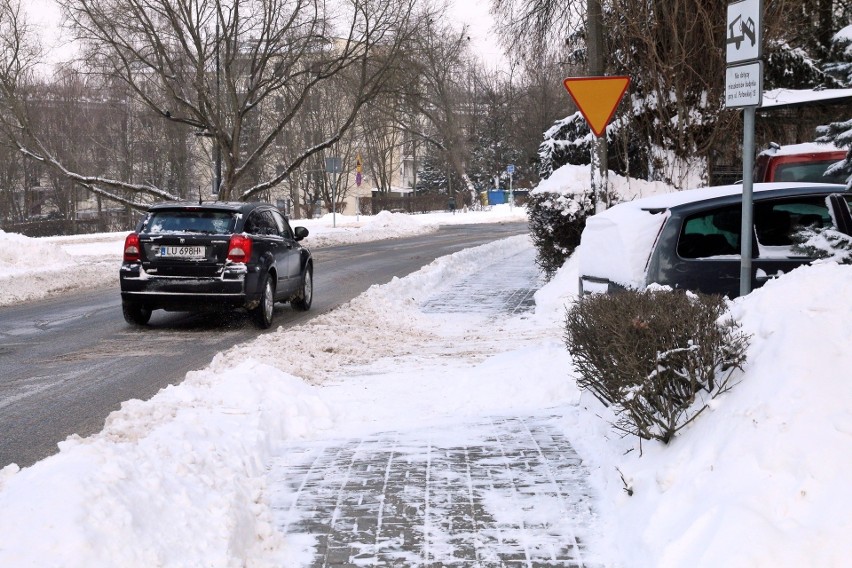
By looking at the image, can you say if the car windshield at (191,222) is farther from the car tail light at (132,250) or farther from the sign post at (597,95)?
the sign post at (597,95)

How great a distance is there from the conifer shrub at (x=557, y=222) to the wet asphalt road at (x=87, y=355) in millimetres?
3408

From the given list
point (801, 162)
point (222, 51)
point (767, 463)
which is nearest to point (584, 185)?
point (801, 162)

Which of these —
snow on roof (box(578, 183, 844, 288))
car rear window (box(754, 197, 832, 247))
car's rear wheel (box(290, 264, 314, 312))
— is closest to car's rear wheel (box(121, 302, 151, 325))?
car's rear wheel (box(290, 264, 314, 312))

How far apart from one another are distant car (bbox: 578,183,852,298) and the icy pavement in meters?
1.55

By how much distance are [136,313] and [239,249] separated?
5.48ft

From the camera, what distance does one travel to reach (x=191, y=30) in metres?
31.5

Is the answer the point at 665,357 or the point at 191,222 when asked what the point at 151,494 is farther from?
the point at 191,222

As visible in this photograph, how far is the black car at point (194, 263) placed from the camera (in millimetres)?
12203

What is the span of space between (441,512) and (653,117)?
14.7m

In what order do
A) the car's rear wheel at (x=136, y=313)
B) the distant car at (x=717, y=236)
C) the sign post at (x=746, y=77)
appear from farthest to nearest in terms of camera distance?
the car's rear wheel at (x=136, y=313) < the distant car at (x=717, y=236) < the sign post at (x=746, y=77)

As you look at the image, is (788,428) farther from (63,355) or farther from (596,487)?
(63,355)

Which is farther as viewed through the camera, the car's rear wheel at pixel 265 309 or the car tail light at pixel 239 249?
the car's rear wheel at pixel 265 309

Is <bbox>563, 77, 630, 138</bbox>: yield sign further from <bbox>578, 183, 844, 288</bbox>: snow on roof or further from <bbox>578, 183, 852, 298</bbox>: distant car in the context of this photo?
<bbox>578, 183, 852, 298</bbox>: distant car

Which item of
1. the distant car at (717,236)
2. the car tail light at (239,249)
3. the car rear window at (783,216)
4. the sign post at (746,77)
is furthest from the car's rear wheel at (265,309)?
the sign post at (746,77)
